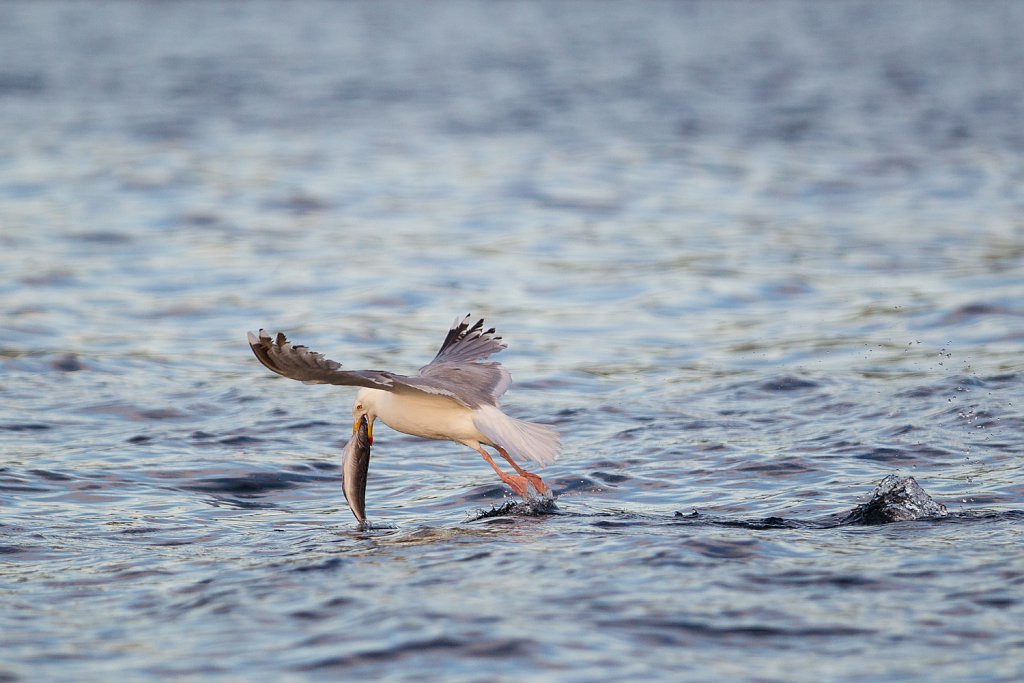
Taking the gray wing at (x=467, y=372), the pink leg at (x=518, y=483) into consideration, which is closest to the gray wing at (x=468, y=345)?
the gray wing at (x=467, y=372)

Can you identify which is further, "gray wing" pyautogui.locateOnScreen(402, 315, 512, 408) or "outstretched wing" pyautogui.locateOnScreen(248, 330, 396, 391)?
"gray wing" pyautogui.locateOnScreen(402, 315, 512, 408)

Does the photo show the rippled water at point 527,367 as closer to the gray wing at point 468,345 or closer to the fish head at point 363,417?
the fish head at point 363,417

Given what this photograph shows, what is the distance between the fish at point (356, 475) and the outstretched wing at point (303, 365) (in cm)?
73

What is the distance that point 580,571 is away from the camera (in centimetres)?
686

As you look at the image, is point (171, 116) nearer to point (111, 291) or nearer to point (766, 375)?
point (111, 291)

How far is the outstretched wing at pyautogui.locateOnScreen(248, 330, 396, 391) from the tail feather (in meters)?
0.75

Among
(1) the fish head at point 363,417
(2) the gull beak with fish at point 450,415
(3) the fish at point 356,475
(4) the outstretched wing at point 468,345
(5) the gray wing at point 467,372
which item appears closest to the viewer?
(2) the gull beak with fish at point 450,415

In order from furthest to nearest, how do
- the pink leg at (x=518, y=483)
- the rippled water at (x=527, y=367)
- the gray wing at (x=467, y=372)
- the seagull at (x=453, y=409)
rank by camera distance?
the pink leg at (x=518, y=483), the gray wing at (x=467, y=372), the seagull at (x=453, y=409), the rippled water at (x=527, y=367)

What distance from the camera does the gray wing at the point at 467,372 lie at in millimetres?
8195

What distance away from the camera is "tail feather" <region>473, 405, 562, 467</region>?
785 centimetres

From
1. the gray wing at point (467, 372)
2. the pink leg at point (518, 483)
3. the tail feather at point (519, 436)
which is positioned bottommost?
the pink leg at point (518, 483)

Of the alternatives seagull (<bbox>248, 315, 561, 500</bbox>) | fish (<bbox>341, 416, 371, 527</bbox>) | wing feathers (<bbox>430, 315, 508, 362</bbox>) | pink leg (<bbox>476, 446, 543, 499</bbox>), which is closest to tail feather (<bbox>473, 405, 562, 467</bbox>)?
seagull (<bbox>248, 315, 561, 500</bbox>)

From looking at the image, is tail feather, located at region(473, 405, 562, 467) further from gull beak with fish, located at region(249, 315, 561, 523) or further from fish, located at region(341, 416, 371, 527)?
fish, located at region(341, 416, 371, 527)

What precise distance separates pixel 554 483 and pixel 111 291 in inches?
307
